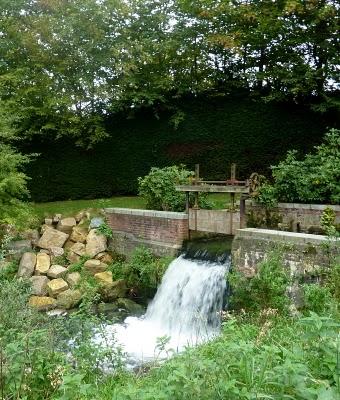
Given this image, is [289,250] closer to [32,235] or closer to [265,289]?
[265,289]

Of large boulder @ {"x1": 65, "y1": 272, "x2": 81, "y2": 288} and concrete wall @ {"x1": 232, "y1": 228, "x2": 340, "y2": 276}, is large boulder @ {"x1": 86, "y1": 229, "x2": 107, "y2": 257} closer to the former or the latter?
large boulder @ {"x1": 65, "y1": 272, "x2": 81, "y2": 288}

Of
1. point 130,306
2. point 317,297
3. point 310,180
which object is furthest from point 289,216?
point 317,297

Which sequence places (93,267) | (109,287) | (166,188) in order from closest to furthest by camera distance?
(109,287) < (93,267) < (166,188)

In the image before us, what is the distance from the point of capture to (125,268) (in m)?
10.4

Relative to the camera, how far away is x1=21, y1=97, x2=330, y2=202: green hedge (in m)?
14.0

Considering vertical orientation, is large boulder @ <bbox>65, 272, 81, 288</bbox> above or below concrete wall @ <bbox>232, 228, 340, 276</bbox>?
below

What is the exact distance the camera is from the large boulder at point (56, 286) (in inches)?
388

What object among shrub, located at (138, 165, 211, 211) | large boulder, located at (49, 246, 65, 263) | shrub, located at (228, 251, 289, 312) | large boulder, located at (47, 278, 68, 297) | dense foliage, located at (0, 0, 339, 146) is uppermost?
dense foliage, located at (0, 0, 339, 146)

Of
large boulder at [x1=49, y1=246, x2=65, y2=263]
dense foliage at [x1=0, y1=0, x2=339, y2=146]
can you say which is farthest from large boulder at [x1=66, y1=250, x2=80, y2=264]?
dense foliage at [x1=0, y1=0, x2=339, y2=146]

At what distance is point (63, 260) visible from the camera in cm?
1127

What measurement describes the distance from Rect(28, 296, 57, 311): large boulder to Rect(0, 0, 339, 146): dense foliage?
6474 mm

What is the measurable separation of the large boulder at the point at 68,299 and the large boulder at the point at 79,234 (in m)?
2.39

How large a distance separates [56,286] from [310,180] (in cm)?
618

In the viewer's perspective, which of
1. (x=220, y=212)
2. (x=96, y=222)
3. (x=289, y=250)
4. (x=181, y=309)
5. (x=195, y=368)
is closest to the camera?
(x=195, y=368)
